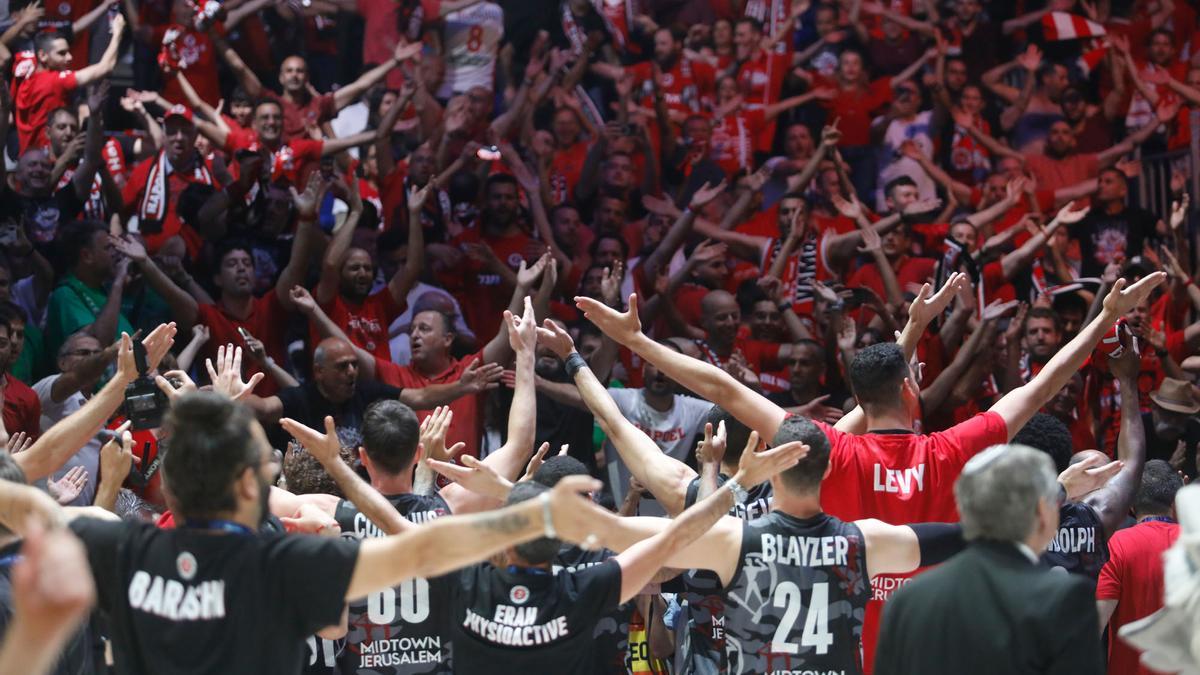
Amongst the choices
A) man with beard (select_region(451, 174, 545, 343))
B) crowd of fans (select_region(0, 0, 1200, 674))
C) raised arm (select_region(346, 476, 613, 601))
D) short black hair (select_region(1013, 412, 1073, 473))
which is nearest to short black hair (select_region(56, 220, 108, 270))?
crowd of fans (select_region(0, 0, 1200, 674))

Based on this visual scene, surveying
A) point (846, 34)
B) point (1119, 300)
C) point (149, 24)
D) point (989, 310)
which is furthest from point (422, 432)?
point (846, 34)

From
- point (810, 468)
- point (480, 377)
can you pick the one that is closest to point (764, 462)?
point (810, 468)

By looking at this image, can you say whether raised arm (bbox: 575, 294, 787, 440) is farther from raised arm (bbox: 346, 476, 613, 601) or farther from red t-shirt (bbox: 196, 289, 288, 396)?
red t-shirt (bbox: 196, 289, 288, 396)

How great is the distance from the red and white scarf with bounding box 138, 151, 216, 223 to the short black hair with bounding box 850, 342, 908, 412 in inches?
243

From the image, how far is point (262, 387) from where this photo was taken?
30.9 feet

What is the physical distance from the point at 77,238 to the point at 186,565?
6.59m

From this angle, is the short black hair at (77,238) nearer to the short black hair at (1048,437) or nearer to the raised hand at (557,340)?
the raised hand at (557,340)

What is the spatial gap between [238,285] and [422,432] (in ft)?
14.0

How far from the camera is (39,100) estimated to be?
10.4m

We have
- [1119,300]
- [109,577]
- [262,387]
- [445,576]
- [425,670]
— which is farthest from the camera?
[262,387]

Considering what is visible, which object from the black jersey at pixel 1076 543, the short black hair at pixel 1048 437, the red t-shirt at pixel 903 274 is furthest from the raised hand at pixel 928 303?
the red t-shirt at pixel 903 274

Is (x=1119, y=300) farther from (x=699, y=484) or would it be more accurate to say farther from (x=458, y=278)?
(x=458, y=278)

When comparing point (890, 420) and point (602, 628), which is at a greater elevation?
point (890, 420)

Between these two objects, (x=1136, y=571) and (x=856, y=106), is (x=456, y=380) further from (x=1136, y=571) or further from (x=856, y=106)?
(x=856, y=106)
